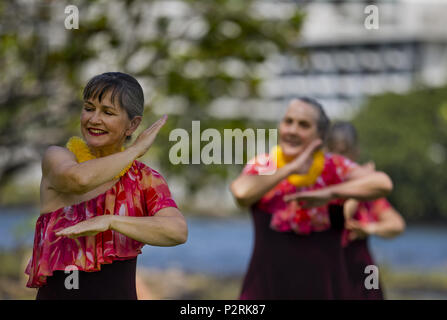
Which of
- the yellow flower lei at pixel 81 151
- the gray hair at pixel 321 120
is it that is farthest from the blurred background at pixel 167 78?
the yellow flower lei at pixel 81 151

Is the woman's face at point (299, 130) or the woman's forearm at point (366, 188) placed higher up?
the woman's face at point (299, 130)

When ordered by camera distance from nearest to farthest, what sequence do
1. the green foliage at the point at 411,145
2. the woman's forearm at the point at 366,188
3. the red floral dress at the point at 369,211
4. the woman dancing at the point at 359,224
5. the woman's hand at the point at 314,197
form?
1. the woman's hand at the point at 314,197
2. the woman's forearm at the point at 366,188
3. the woman dancing at the point at 359,224
4. the red floral dress at the point at 369,211
5. the green foliage at the point at 411,145

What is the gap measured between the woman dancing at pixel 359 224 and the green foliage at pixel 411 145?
15896 mm

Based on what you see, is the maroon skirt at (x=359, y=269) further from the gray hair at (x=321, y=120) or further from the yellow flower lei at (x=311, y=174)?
the gray hair at (x=321, y=120)

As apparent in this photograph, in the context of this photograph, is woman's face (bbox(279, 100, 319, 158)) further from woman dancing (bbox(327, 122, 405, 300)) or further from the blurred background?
the blurred background

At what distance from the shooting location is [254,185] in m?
4.03

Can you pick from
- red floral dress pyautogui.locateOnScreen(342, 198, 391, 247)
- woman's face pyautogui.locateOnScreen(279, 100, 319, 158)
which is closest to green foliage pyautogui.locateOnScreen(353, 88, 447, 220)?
red floral dress pyautogui.locateOnScreen(342, 198, 391, 247)

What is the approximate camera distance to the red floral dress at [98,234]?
282 cm

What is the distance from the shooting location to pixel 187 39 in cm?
921

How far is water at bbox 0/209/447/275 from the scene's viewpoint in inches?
608

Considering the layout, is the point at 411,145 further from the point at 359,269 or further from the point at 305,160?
the point at 305,160

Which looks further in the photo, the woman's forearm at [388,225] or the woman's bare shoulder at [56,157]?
the woman's forearm at [388,225]
